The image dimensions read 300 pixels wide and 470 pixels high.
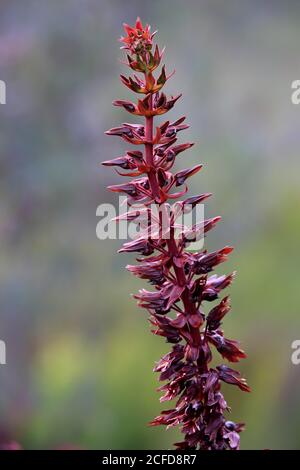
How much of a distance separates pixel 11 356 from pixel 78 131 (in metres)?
1.73

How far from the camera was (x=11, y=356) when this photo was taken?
4.91 m

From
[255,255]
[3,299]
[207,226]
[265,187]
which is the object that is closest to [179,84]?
[265,187]

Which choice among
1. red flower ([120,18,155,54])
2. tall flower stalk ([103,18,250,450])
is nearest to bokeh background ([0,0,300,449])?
tall flower stalk ([103,18,250,450])

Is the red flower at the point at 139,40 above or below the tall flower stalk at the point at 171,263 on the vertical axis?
above

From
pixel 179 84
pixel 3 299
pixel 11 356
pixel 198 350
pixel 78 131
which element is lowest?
pixel 11 356

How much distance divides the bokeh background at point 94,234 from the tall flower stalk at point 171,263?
2832mm

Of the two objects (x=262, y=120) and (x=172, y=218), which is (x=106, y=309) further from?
(x=172, y=218)

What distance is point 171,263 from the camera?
1623 millimetres

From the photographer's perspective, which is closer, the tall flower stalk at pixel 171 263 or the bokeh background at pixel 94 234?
the tall flower stalk at pixel 171 263

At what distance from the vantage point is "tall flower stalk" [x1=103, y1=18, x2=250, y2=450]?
1.59m

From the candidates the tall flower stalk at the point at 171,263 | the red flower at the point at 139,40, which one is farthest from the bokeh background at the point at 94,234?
the red flower at the point at 139,40

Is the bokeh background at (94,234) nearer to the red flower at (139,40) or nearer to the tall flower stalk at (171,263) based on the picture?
the tall flower stalk at (171,263)

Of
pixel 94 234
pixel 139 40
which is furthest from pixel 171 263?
pixel 94 234

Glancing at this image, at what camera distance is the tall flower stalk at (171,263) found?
159cm
